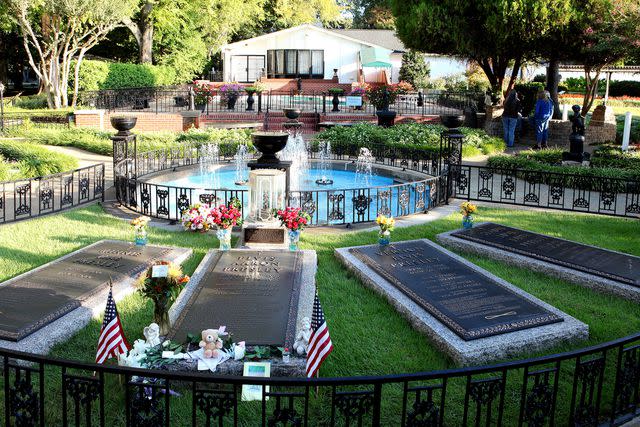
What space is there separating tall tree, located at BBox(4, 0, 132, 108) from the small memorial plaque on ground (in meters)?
26.1

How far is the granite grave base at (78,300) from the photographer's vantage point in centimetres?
787

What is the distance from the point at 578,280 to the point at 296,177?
12.1 metres

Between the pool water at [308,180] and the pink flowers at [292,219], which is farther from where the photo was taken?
the pool water at [308,180]

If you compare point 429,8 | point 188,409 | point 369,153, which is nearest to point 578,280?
point 188,409

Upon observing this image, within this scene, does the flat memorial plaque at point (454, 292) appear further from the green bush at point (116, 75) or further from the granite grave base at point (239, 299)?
the green bush at point (116, 75)

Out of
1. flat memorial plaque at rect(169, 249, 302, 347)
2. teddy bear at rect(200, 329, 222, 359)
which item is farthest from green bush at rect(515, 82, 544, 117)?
teddy bear at rect(200, 329, 222, 359)

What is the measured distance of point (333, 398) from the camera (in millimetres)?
5156

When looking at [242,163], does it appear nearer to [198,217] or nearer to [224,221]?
[198,217]

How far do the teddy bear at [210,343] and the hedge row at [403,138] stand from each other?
16316 mm

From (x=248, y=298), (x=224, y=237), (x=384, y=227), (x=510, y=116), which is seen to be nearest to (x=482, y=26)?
(x=510, y=116)

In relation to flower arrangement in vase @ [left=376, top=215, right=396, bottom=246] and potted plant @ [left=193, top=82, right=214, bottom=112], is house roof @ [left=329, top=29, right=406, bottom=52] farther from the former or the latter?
flower arrangement in vase @ [left=376, top=215, right=396, bottom=246]

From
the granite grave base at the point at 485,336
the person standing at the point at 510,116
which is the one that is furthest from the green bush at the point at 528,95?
the granite grave base at the point at 485,336

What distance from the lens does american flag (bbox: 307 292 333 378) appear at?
22.6 feet

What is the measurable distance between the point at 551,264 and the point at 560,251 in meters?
0.67
